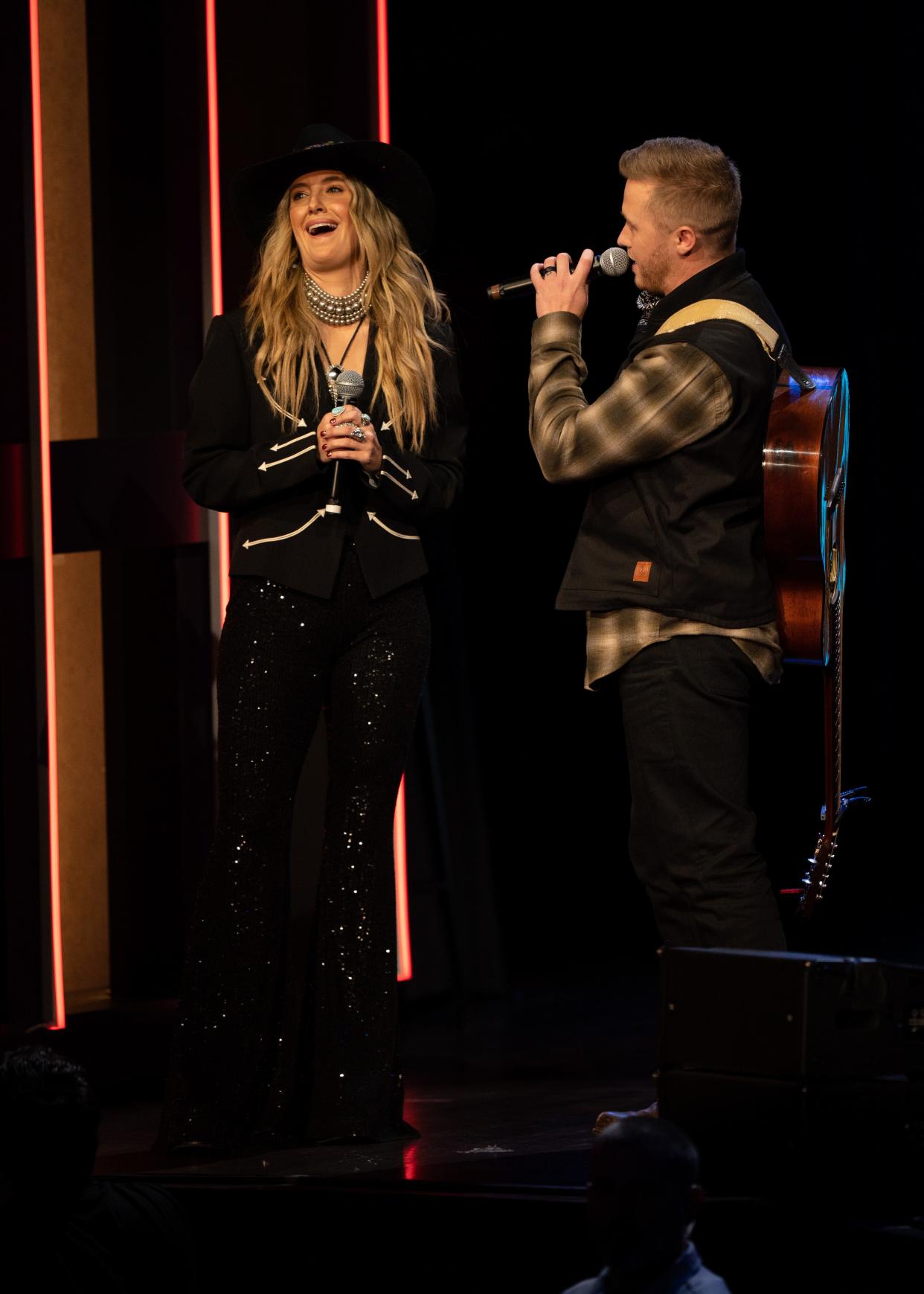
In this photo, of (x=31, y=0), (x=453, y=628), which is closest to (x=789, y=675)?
(x=453, y=628)

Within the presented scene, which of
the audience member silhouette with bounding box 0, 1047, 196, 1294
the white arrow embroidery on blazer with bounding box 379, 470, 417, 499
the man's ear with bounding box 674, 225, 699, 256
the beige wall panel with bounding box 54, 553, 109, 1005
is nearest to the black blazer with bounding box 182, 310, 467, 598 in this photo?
the white arrow embroidery on blazer with bounding box 379, 470, 417, 499

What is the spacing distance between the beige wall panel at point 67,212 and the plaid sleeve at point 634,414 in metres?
2.11

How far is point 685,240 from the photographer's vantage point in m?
3.06

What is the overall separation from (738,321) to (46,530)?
1.87 m

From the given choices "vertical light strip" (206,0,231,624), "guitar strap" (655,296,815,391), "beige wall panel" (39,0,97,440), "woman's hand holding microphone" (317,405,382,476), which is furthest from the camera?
"beige wall panel" (39,0,97,440)

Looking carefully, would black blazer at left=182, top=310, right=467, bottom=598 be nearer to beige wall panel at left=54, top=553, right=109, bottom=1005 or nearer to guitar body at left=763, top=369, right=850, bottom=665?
guitar body at left=763, top=369, right=850, bottom=665

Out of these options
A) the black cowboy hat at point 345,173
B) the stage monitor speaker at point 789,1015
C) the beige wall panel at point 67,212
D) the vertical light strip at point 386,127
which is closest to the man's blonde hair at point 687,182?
the black cowboy hat at point 345,173

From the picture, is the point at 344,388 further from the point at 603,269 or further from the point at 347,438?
the point at 603,269

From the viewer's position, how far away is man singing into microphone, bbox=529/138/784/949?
2.96 metres

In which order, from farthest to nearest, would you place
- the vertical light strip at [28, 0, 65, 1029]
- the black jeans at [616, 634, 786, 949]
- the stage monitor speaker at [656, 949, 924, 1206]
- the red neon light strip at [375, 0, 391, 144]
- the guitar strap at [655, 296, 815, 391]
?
the red neon light strip at [375, 0, 391, 144] < the vertical light strip at [28, 0, 65, 1029] < the guitar strap at [655, 296, 815, 391] < the black jeans at [616, 634, 786, 949] < the stage monitor speaker at [656, 949, 924, 1206]

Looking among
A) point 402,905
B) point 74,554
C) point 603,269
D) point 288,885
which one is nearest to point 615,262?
point 603,269

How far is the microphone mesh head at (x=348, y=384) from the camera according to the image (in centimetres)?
326

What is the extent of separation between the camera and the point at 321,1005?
335 cm

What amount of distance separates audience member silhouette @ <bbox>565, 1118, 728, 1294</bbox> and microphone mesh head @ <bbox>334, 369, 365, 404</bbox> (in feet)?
5.24
